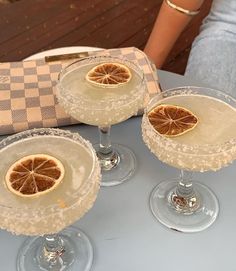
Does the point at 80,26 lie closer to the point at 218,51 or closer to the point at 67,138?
the point at 218,51

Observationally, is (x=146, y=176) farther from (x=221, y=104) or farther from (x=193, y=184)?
(x=221, y=104)

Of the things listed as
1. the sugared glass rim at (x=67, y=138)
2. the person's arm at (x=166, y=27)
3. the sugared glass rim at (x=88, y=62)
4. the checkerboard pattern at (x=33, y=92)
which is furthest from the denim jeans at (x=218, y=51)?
the sugared glass rim at (x=67, y=138)

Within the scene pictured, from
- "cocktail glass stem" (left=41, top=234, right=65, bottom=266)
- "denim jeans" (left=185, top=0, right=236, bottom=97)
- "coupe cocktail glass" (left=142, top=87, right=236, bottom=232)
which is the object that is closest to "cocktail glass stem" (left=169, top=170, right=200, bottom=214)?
"coupe cocktail glass" (left=142, top=87, right=236, bottom=232)

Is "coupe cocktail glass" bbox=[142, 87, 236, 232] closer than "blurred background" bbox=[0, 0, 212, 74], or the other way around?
"coupe cocktail glass" bbox=[142, 87, 236, 232]

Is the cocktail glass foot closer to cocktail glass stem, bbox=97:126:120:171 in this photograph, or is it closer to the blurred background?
cocktail glass stem, bbox=97:126:120:171

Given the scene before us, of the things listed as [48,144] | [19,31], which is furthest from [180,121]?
[19,31]

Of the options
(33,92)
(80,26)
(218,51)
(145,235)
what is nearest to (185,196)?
(145,235)
